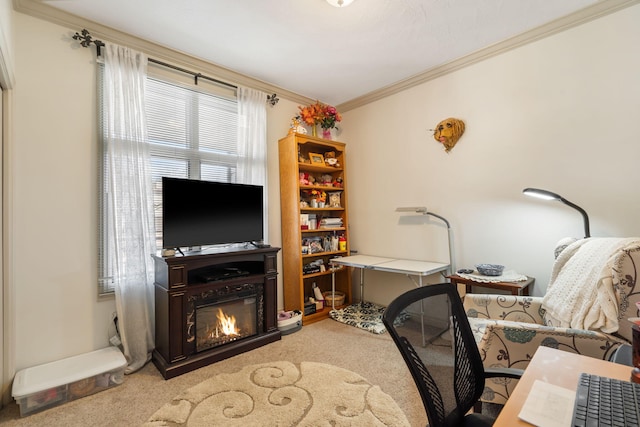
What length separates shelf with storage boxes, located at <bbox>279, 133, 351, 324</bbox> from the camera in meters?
3.36

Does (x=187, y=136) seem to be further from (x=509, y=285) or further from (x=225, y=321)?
(x=509, y=285)

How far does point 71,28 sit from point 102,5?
14.8 inches

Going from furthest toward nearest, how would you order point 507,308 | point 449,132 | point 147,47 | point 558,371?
point 449,132, point 147,47, point 507,308, point 558,371

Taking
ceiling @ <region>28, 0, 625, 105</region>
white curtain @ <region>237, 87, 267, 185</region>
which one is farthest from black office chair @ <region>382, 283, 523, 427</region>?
white curtain @ <region>237, 87, 267, 185</region>

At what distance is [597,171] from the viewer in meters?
2.25

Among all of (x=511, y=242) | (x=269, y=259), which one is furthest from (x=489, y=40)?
(x=269, y=259)

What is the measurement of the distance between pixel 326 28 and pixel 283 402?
2.84 m

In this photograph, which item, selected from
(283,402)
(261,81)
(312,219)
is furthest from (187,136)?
(283,402)

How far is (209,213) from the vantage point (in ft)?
8.67

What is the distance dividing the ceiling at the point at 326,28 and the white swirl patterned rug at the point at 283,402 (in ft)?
9.11

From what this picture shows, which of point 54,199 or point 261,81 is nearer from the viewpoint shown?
point 54,199

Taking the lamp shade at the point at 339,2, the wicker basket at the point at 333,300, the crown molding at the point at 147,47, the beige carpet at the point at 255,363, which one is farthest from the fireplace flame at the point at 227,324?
the lamp shade at the point at 339,2

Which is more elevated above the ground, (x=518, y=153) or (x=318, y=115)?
(x=318, y=115)

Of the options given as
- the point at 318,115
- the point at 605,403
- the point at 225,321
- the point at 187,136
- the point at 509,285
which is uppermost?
the point at 318,115
